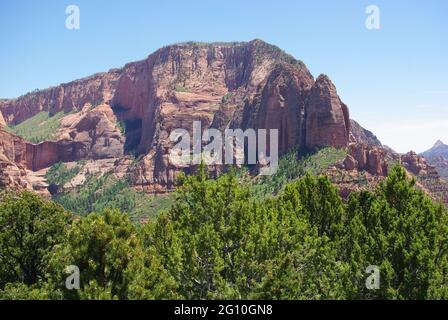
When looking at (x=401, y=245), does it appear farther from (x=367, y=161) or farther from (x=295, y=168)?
(x=295, y=168)

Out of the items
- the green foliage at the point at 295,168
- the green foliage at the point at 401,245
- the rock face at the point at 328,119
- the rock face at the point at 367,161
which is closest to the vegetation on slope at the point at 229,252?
the green foliage at the point at 401,245

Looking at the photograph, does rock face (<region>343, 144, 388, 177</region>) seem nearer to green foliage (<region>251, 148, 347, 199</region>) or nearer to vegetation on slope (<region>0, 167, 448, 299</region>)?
green foliage (<region>251, 148, 347, 199</region>)

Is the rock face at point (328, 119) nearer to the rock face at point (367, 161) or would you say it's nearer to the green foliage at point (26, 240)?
the rock face at point (367, 161)

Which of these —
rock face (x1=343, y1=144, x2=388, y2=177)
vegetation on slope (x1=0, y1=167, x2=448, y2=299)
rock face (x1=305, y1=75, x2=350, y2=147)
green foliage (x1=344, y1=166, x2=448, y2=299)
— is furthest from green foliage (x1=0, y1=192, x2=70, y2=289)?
rock face (x1=305, y1=75, x2=350, y2=147)

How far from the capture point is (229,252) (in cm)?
2756

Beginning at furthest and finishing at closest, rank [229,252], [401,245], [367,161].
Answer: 1. [367,161]
2. [401,245]
3. [229,252]

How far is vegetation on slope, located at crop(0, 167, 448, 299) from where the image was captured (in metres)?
24.3

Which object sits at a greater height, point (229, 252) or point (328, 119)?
point (328, 119)

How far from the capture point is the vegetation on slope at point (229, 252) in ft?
79.6

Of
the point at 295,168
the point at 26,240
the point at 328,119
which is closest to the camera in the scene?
the point at 26,240

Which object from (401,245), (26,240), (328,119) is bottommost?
(26,240)

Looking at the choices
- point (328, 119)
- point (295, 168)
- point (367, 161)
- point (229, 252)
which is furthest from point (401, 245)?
point (328, 119)
